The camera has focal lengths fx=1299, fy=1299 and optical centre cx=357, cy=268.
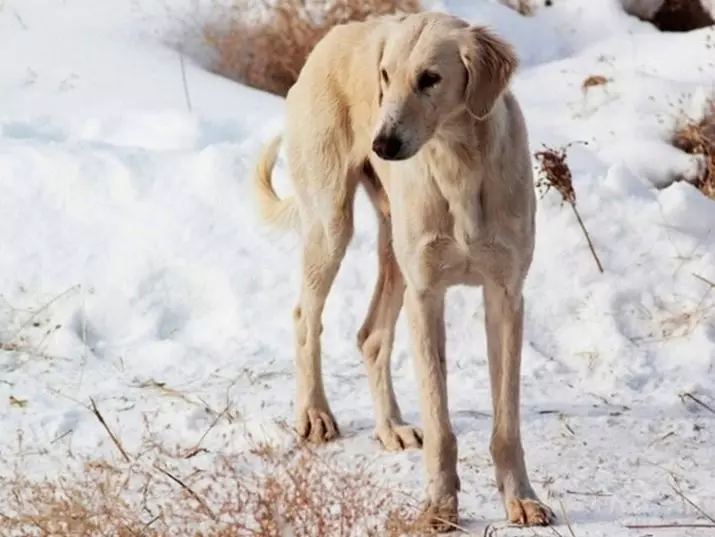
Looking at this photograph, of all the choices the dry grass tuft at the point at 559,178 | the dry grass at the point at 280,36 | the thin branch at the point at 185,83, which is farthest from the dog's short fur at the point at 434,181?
the dry grass at the point at 280,36

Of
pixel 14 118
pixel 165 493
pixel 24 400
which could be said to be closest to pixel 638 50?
pixel 14 118

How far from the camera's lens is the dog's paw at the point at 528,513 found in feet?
11.4

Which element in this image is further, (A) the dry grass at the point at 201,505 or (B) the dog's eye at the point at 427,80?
(B) the dog's eye at the point at 427,80

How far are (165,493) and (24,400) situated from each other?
3.96 feet

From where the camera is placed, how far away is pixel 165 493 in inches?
144

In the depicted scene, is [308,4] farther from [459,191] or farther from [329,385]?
[459,191]

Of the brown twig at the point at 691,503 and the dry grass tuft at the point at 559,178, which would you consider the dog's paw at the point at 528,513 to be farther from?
the dry grass tuft at the point at 559,178

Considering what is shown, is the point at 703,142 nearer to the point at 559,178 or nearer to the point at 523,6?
the point at 559,178

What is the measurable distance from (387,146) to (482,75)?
334mm

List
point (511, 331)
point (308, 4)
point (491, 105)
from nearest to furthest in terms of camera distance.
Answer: point (491, 105) < point (511, 331) < point (308, 4)

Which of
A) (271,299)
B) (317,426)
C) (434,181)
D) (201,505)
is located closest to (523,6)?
(271,299)

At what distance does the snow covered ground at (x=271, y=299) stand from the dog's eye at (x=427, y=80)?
1198 mm

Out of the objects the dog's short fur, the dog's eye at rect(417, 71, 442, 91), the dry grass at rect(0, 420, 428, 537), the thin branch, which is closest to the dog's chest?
the dog's short fur

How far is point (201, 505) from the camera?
314 centimetres
